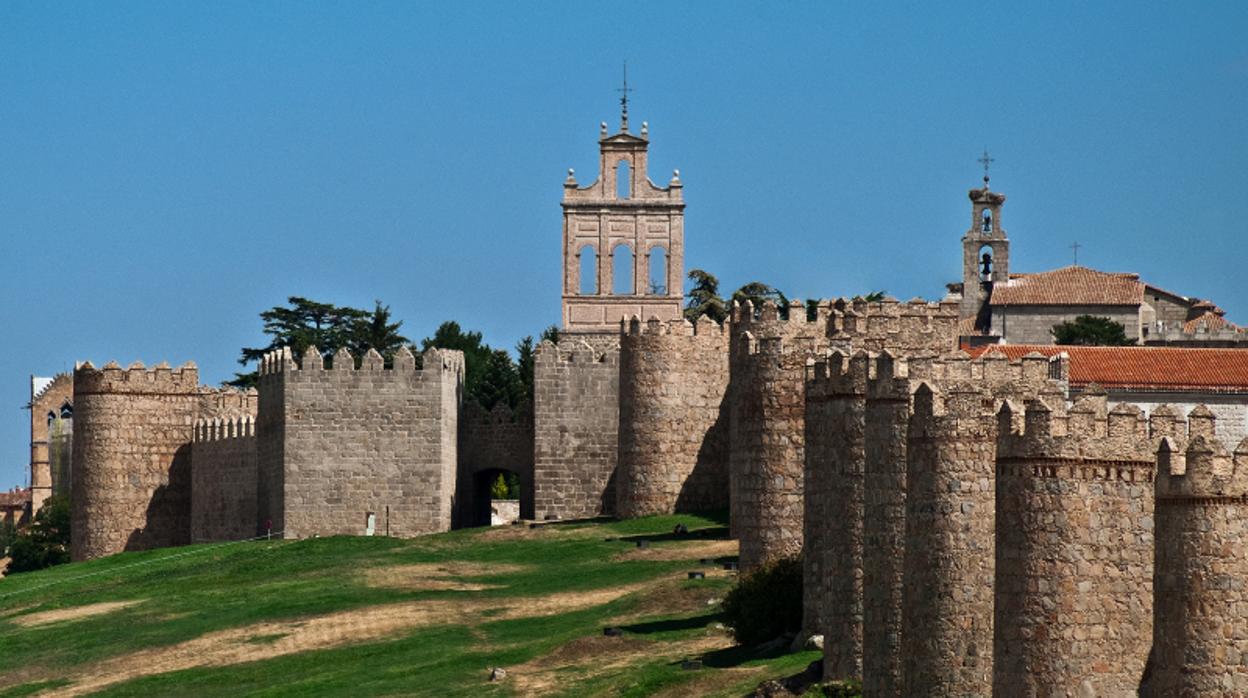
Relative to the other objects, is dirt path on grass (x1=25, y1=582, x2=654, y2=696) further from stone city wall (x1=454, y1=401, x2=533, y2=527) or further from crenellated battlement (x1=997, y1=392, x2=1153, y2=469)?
crenellated battlement (x1=997, y1=392, x2=1153, y2=469)

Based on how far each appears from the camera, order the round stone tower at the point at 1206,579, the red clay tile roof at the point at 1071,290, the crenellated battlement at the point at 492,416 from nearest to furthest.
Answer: the round stone tower at the point at 1206,579, the crenellated battlement at the point at 492,416, the red clay tile roof at the point at 1071,290

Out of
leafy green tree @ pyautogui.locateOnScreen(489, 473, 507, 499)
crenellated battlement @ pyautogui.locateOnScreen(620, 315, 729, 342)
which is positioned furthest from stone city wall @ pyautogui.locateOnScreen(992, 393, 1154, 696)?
leafy green tree @ pyautogui.locateOnScreen(489, 473, 507, 499)

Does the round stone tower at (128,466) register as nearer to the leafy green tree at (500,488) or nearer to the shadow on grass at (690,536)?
the shadow on grass at (690,536)

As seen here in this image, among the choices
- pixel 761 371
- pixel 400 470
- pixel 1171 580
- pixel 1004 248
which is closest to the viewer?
pixel 1171 580

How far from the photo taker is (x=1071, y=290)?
298 ft

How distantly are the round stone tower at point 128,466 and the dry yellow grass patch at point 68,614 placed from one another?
44.1ft

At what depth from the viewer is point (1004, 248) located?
91875mm

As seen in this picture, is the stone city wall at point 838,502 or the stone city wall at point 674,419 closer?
the stone city wall at point 838,502

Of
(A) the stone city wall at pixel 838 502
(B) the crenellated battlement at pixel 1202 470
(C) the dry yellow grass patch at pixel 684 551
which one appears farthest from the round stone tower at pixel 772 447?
(B) the crenellated battlement at pixel 1202 470

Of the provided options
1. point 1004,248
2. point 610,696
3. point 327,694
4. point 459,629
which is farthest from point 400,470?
point 1004,248

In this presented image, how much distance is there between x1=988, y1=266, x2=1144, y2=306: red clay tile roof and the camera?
294 ft

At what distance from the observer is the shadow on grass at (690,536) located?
53.6m

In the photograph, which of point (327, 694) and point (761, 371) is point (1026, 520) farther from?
point (327, 694)

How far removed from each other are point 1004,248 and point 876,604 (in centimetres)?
6105
